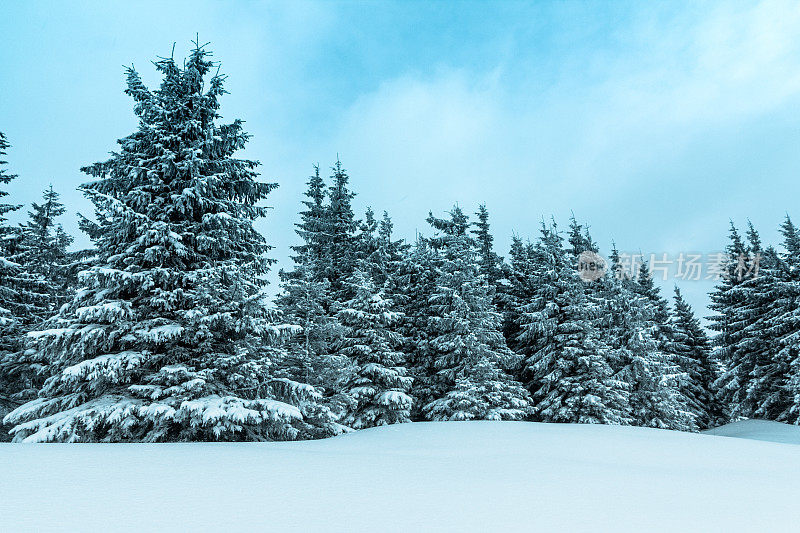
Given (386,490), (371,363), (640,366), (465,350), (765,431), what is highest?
(465,350)

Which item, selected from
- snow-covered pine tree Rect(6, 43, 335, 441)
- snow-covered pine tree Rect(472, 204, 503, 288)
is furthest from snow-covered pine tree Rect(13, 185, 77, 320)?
snow-covered pine tree Rect(472, 204, 503, 288)

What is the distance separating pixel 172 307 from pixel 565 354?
16.7m

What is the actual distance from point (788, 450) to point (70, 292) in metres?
24.1

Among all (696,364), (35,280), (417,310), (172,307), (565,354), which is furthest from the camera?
(696,364)

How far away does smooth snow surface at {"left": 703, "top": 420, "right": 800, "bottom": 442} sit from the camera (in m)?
16.8

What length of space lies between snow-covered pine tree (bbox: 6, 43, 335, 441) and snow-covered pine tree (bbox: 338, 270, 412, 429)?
4778 mm

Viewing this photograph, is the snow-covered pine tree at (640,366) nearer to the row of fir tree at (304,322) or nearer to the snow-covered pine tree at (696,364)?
the row of fir tree at (304,322)

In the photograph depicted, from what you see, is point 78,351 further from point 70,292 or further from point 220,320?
point 70,292

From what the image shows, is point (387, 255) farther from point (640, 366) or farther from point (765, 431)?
point (765, 431)

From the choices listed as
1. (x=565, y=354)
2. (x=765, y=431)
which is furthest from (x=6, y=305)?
(x=765, y=431)

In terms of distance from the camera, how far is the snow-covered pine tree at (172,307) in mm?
8555

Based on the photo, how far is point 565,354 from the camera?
2047 centimetres

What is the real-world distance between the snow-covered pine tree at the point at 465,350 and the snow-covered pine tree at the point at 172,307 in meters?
7.88

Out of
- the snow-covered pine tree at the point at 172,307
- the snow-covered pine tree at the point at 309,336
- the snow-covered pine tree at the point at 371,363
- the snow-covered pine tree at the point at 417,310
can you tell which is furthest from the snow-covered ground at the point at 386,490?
the snow-covered pine tree at the point at 417,310
